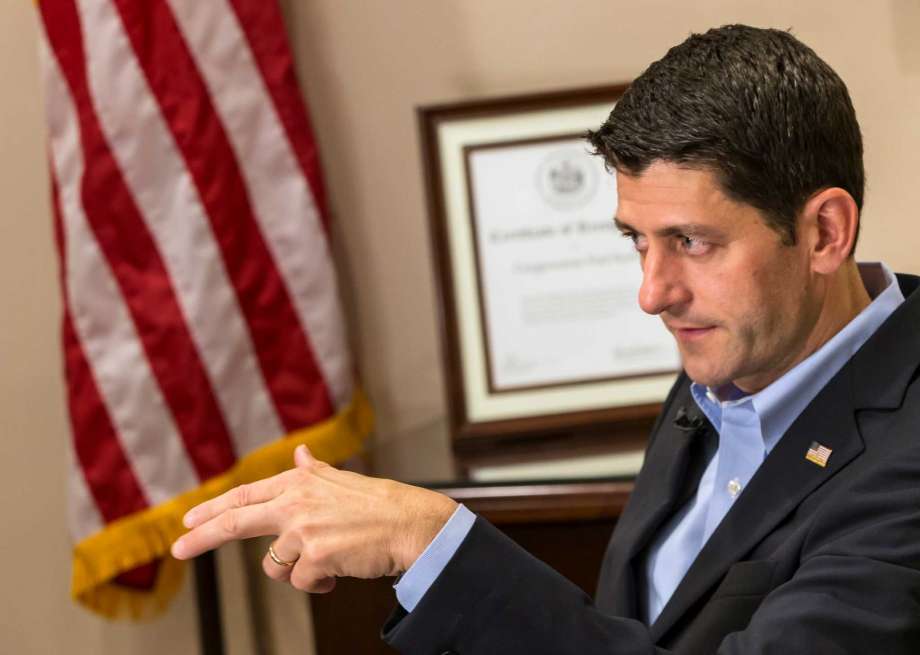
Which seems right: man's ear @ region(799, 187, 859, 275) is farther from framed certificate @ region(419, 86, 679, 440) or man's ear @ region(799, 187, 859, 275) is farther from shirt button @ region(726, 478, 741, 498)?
framed certificate @ region(419, 86, 679, 440)

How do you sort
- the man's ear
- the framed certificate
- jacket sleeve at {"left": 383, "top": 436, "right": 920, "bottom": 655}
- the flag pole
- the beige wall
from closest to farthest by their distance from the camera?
jacket sleeve at {"left": 383, "top": 436, "right": 920, "bottom": 655}
the man's ear
the framed certificate
the beige wall
the flag pole

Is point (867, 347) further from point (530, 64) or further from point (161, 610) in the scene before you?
point (161, 610)

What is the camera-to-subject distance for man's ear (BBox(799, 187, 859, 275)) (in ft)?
4.84

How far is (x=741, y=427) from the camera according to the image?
164 cm

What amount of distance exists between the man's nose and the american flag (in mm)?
1375

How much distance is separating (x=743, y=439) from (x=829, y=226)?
31 cm

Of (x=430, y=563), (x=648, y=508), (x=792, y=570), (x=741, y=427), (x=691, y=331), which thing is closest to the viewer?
(x=430, y=563)

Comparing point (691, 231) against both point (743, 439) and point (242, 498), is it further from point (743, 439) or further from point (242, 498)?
point (242, 498)

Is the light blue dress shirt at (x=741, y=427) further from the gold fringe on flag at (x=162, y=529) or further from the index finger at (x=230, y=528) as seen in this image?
the gold fringe on flag at (x=162, y=529)

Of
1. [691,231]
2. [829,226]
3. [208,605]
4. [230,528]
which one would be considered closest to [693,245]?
[691,231]

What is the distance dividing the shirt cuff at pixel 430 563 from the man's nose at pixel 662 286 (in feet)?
1.21

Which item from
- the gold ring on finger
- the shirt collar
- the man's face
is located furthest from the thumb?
the shirt collar

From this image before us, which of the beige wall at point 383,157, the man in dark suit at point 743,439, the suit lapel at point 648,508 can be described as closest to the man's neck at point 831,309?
the man in dark suit at point 743,439

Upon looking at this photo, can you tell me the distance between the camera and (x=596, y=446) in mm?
2570
